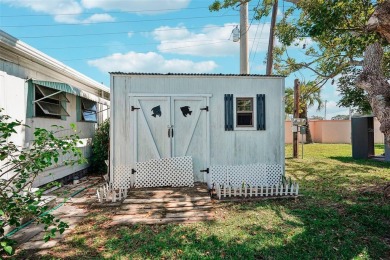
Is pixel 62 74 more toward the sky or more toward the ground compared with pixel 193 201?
more toward the sky

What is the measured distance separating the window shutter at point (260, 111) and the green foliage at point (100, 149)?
4.94m

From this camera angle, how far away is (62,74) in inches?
287

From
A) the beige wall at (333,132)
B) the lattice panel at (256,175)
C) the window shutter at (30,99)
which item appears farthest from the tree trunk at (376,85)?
the beige wall at (333,132)

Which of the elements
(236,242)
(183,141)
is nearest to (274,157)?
(183,141)

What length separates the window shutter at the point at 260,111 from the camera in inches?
264

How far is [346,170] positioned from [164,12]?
45.0 feet

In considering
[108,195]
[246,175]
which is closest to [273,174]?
[246,175]

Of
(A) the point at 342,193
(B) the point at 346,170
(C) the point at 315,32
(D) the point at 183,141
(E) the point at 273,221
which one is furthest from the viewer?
(B) the point at 346,170

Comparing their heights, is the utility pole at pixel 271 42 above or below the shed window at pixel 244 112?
above

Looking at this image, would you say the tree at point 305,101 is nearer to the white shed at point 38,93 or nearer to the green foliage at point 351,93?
the green foliage at point 351,93

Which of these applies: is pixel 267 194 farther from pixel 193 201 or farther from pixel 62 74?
pixel 62 74

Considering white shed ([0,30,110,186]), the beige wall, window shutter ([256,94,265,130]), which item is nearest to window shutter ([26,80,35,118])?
white shed ([0,30,110,186])

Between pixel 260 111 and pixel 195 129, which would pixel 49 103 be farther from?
pixel 260 111

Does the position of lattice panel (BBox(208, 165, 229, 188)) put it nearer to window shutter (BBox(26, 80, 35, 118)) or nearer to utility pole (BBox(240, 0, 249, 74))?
window shutter (BBox(26, 80, 35, 118))
